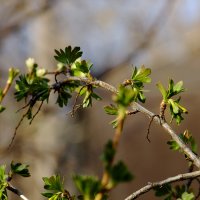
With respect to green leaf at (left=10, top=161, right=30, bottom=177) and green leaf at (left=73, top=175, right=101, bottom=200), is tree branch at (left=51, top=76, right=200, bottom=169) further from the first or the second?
green leaf at (left=73, top=175, right=101, bottom=200)

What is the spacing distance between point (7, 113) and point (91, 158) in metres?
0.87

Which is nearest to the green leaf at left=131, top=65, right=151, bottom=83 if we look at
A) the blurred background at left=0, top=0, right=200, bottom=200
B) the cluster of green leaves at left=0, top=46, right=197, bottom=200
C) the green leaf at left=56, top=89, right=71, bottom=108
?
the cluster of green leaves at left=0, top=46, right=197, bottom=200

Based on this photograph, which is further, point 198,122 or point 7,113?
point 198,122

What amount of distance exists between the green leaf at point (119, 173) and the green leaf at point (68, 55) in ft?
1.26

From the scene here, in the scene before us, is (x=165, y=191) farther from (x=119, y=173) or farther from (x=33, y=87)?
(x=119, y=173)

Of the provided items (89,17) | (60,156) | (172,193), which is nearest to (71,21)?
(89,17)

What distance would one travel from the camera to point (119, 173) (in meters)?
0.38

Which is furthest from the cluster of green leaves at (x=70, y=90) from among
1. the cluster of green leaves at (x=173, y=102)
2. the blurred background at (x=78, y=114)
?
the blurred background at (x=78, y=114)

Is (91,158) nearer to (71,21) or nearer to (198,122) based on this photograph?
(198,122)

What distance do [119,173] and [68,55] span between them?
1.31 feet

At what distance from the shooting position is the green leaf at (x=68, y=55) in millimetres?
751

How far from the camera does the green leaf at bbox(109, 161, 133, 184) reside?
1.26ft

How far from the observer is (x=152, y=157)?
488 centimetres

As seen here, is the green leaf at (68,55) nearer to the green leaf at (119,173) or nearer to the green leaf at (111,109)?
the green leaf at (111,109)
